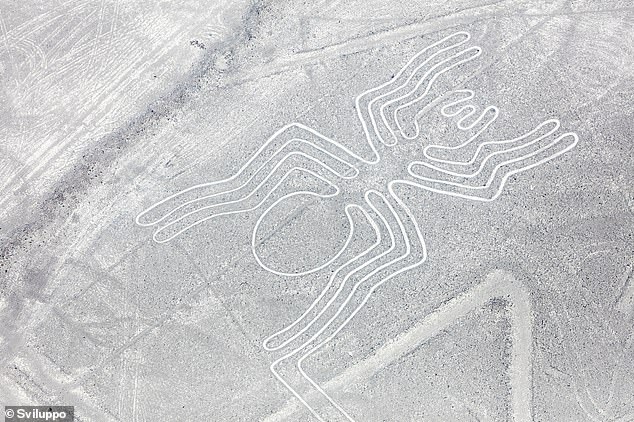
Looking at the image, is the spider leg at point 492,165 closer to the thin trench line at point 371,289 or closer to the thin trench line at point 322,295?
the thin trench line at point 371,289

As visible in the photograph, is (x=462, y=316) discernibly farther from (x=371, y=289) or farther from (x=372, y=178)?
(x=372, y=178)

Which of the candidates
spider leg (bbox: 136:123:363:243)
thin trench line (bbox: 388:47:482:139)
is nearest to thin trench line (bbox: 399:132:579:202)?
thin trench line (bbox: 388:47:482:139)

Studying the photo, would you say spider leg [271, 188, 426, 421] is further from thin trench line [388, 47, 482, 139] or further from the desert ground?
thin trench line [388, 47, 482, 139]

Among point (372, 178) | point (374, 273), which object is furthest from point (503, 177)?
point (374, 273)

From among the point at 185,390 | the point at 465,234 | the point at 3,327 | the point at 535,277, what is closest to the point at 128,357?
the point at 185,390

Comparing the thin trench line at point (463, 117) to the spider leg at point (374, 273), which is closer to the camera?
the spider leg at point (374, 273)

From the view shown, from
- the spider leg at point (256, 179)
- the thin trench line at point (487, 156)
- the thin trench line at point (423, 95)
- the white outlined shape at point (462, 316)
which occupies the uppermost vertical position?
the spider leg at point (256, 179)

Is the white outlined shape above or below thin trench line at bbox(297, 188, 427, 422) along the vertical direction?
below

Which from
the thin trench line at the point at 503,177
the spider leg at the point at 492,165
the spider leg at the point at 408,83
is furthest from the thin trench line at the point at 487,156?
the spider leg at the point at 408,83

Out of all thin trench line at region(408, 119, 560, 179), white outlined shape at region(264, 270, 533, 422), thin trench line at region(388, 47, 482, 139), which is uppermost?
thin trench line at region(388, 47, 482, 139)
